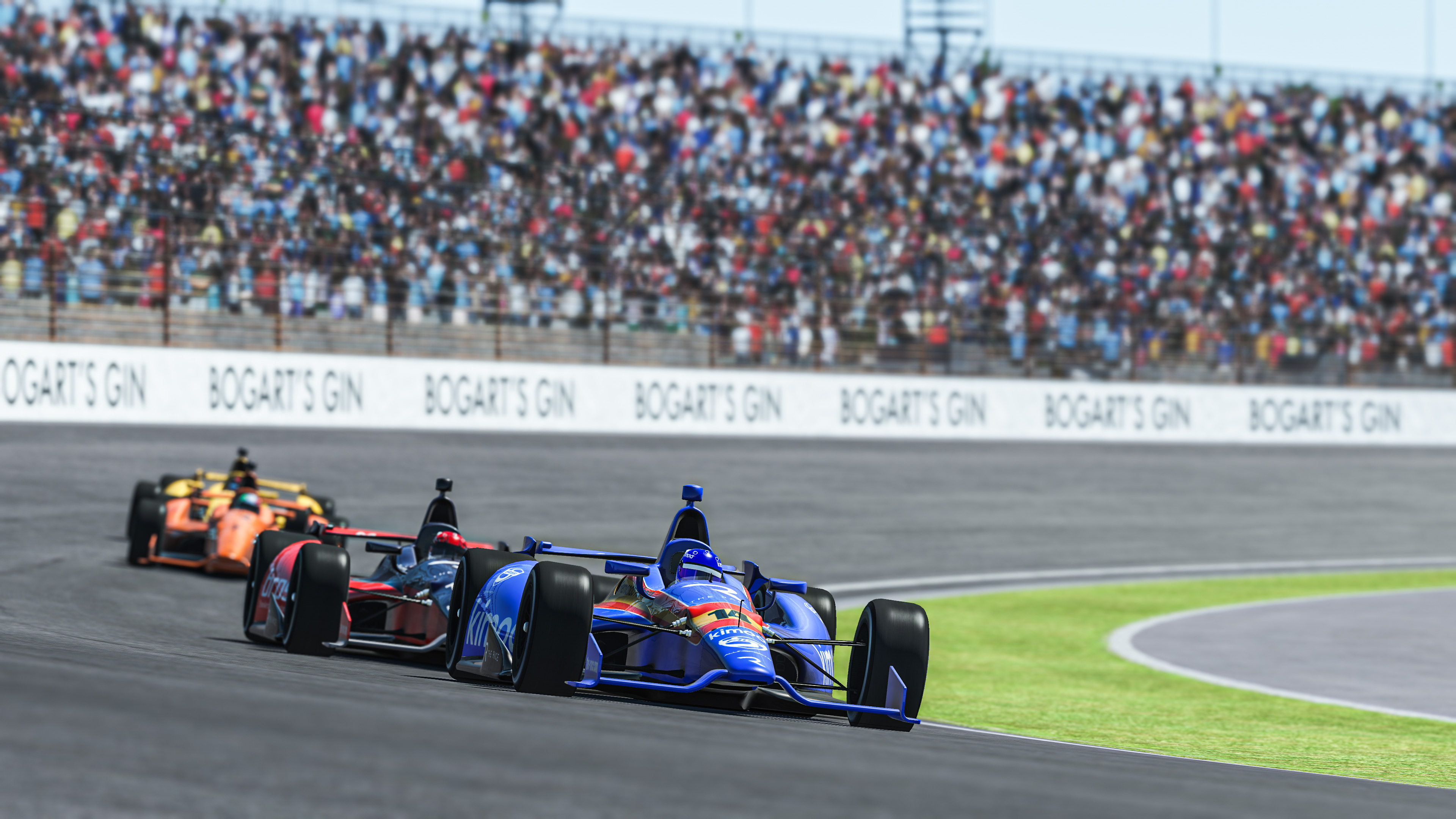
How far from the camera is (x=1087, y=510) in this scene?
22922mm

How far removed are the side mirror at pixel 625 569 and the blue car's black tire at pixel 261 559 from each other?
5.80 feet

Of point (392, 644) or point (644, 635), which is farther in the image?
point (392, 644)

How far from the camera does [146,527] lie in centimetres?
1369

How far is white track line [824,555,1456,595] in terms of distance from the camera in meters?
17.2

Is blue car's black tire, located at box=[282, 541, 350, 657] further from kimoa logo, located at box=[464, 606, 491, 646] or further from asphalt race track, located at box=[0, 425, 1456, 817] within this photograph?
kimoa logo, located at box=[464, 606, 491, 646]

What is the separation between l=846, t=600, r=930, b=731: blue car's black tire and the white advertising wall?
14054 millimetres

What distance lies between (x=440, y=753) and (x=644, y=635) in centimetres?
287

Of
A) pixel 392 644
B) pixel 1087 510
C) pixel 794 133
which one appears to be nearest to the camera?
pixel 392 644

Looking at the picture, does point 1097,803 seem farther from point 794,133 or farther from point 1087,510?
point 794,133

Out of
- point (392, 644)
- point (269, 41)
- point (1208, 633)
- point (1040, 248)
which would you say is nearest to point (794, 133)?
point (1040, 248)

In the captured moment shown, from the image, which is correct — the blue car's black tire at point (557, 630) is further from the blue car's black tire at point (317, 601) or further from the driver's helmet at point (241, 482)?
the driver's helmet at point (241, 482)

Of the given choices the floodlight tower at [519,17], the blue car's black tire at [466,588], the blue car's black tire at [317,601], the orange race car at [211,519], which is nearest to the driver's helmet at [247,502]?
the orange race car at [211,519]

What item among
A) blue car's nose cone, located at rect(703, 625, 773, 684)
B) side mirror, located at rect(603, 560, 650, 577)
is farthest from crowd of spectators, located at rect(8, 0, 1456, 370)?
blue car's nose cone, located at rect(703, 625, 773, 684)

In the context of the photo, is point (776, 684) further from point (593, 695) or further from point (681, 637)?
point (593, 695)
